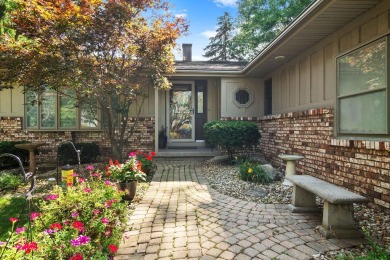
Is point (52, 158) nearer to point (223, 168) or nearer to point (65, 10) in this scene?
point (65, 10)

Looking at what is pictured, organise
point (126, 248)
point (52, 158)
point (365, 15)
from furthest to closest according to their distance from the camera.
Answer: point (52, 158) < point (365, 15) < point (126, 248)

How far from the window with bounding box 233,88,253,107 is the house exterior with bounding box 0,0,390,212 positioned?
0.04m

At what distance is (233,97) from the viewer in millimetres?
8562

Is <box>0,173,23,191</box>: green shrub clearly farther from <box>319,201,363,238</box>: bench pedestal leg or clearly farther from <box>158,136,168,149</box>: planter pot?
<box>319,201,363,238</box>: bench pedestal leg

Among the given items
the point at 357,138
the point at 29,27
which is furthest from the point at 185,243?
the point at 29,27

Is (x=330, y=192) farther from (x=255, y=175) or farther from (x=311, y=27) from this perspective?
(x=311, y=27)

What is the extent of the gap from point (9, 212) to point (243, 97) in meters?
7.23

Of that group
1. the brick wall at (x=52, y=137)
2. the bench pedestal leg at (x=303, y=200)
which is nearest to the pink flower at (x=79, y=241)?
the bench pedestal leg at (x=303, y=200)

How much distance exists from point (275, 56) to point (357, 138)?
3064 millimetres

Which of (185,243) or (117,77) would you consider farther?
(117,77)

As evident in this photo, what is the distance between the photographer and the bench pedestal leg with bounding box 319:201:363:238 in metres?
2.69

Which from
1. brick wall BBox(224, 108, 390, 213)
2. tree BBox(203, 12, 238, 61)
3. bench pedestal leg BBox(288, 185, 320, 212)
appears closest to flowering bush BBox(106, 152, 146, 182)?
bench pedestal leg BBox(288, 185, 320, 212)

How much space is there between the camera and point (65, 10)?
463cm

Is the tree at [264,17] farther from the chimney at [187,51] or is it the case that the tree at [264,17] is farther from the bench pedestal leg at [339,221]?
the bench pedestal leg at [339,221]
